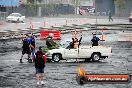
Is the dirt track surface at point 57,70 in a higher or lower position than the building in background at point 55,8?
lower

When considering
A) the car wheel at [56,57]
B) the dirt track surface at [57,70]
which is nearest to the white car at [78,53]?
the car wheel at [56,57]

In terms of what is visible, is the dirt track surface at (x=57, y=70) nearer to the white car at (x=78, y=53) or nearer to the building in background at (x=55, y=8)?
the white car at (x=78, y=53)

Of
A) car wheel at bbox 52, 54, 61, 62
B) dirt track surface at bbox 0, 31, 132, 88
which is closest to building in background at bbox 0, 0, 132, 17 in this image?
dirt track surface at bbox 0, 31, 132, 88

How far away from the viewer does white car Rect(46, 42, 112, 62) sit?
1193 inches

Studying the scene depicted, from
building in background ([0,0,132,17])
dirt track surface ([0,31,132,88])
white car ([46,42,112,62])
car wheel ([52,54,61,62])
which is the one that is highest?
building in background ([0,0,132,17])

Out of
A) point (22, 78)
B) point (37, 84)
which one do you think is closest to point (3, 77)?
point (22, 78)

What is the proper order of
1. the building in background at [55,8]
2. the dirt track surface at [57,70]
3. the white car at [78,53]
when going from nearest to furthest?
the dirt track surface at [57,70]
the white car at [78,53]
the building in background at [55,8]

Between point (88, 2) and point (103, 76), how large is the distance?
367 feet

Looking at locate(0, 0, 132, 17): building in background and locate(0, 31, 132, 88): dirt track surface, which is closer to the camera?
locate(0, 31, 132, 88): dirt track surface

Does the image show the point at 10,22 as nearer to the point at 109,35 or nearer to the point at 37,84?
the point at 109,35

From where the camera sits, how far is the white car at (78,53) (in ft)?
99.4

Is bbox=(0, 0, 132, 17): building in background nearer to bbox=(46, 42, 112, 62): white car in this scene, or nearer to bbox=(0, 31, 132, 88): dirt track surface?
bbox=(0, 31, 132, 88): dirt track surface

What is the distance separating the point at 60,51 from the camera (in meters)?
30.3

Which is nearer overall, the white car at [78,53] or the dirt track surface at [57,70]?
the dirt track surface at [57,70]
